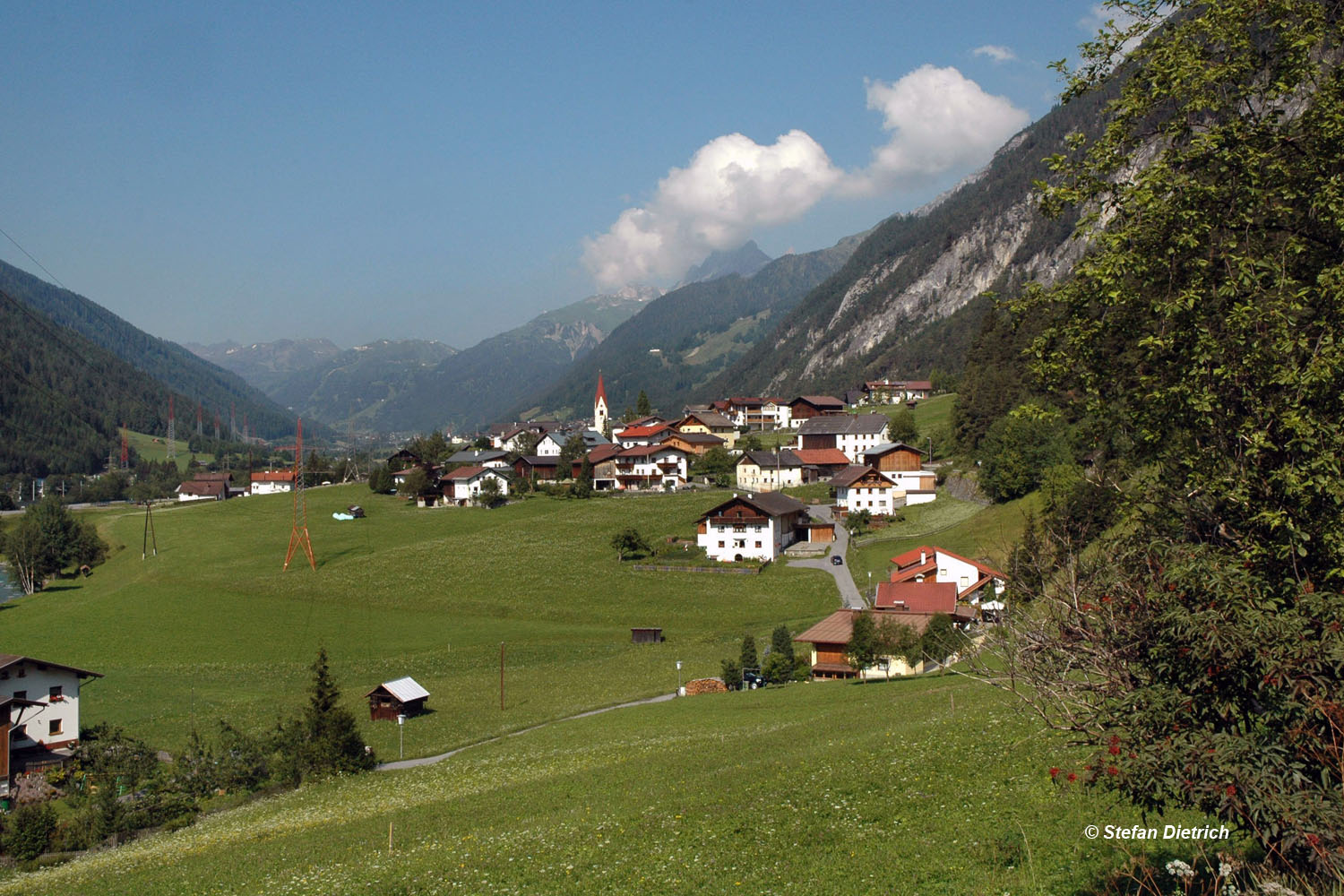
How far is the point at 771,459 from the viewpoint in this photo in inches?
4198

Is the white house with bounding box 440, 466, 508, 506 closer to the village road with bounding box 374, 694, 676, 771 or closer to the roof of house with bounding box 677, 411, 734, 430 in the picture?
the roof of house with bounding box 677, 411, 734, 430

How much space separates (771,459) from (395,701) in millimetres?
71625

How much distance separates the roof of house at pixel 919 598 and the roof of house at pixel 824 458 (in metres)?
58.2

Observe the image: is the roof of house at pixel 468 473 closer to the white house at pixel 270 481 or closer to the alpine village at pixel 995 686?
A: the white house at pixel 270 481

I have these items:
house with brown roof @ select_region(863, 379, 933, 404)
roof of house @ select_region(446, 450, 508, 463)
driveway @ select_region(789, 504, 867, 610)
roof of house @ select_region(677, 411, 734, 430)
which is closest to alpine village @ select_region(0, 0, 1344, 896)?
driveway @ select_region(789, 504, 867, 610)

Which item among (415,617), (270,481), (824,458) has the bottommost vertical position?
(415,617)

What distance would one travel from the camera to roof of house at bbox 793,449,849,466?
351 feet

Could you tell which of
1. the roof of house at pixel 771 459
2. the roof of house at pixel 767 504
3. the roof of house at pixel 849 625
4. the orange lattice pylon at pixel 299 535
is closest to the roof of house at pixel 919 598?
the roof of house at pixel 849 625

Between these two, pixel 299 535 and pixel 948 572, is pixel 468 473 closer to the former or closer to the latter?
pixel 299 535

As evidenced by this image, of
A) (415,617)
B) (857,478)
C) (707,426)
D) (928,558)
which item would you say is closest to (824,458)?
(857,478)

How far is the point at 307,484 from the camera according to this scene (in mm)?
144625

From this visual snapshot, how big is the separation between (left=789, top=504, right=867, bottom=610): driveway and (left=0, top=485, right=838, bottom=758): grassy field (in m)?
1.38

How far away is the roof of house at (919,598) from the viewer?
152ft

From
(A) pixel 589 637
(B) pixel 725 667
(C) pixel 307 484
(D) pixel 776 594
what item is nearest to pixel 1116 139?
(B) pixel 725 667
